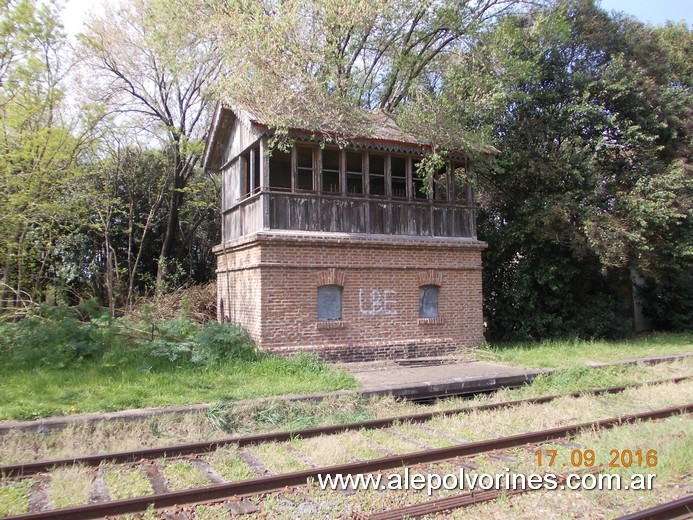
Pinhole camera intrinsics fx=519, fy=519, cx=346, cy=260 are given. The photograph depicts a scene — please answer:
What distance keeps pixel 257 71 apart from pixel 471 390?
8.81m

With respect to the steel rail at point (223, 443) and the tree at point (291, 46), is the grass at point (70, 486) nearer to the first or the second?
the steel rail at point (223, 443)

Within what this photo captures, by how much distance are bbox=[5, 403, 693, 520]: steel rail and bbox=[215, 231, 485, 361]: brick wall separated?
6116 mm

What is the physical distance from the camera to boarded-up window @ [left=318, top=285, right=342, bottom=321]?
1261 centimetres

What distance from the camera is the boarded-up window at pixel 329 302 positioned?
41.4 feet

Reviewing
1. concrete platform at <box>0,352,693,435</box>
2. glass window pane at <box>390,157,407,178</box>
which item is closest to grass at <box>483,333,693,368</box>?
concrete platform at <box>0,352,693,435</box>

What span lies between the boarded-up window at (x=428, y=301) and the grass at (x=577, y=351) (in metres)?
1.87

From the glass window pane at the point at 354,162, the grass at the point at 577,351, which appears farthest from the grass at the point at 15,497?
the glass window pane at the point at 354,162

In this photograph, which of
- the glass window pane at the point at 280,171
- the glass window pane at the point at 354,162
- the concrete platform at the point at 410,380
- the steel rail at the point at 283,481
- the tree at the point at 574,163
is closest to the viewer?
the steel rail at the point at 283,481

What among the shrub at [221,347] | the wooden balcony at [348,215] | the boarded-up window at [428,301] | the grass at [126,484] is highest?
the wooden balcony at [348,215]

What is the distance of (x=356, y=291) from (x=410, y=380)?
3.03m

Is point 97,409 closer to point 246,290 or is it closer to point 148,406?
point 148,406

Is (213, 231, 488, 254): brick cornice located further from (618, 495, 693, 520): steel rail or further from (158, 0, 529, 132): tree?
(618, 495, 693, 520): steel rail

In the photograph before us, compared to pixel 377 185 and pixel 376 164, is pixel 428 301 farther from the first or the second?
pixel 376 164

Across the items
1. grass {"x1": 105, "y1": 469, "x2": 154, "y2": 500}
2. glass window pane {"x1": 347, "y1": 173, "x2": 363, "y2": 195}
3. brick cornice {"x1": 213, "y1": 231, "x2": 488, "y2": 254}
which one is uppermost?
glass window pane {"x1": 347, "y1": 173, "x2": 363, "y2": 195}
